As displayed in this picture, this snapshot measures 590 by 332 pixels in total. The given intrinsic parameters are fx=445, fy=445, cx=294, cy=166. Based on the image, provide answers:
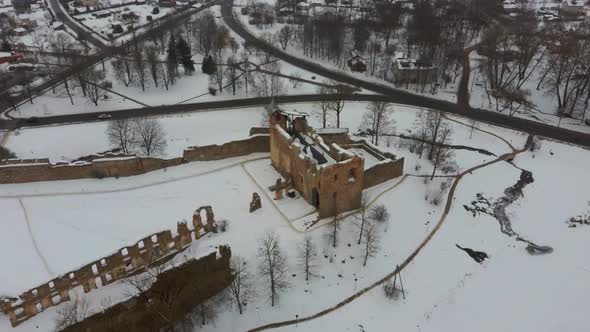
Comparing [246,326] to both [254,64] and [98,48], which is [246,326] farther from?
[98,48]

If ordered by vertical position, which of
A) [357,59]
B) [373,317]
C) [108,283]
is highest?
[357,59]

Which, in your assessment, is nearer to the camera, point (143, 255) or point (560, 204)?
point (143, 255)

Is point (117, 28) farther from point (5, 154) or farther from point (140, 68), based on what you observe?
point (5, 154)

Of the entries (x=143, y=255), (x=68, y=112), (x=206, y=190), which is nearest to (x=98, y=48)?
(x=68, y=112)

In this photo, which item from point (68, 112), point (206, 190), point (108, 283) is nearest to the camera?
point (108, 283)

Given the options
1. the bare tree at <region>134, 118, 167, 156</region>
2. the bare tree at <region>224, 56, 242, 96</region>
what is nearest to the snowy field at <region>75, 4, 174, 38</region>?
the bare tree at <region>224, 56, 242, 96</region>

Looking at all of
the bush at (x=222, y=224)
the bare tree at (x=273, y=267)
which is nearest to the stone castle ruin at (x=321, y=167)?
the bush at (x=222, y=224)

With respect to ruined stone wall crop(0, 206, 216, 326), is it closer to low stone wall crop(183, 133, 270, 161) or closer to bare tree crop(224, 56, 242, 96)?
low stone wall crop(183, 133, 270, 161)

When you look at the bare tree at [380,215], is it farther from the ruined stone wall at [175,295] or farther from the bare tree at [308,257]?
the ruined stone wall at [175,295]
